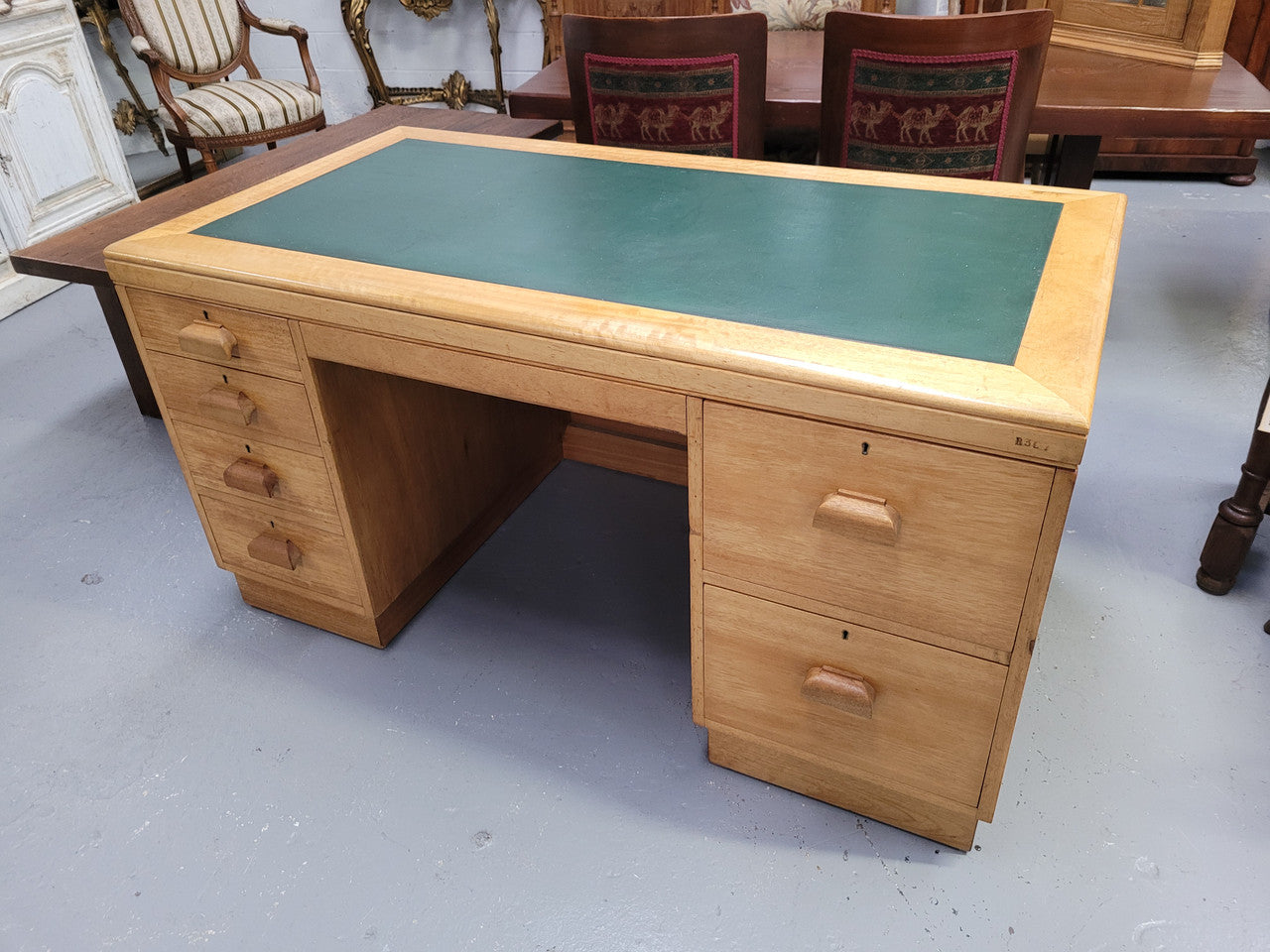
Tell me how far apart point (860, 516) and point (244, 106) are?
10.4 feet

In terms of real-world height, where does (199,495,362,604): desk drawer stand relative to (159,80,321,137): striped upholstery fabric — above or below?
below

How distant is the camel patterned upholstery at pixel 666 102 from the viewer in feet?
6.32

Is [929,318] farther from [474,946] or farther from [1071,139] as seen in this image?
[1071,139]

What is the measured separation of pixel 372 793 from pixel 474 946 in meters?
0.31

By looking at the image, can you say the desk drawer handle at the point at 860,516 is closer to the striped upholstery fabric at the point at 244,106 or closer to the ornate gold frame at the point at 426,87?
the striped upholstery fabric at the point at 244,106

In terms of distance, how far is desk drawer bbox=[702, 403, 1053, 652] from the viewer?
0.97 metres

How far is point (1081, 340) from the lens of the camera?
993 millimetres

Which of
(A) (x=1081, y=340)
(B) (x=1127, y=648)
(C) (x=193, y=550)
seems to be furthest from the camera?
(C) (x=193, y=550)

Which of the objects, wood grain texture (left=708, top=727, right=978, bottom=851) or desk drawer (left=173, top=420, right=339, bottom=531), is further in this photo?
desk drawer (left=173, top=420, right=339, bottom=531)

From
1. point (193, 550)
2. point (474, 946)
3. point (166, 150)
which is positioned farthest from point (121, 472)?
point (166, 150)

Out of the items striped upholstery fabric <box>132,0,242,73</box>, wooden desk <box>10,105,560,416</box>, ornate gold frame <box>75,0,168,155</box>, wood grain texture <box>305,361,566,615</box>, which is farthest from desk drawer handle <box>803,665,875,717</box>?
ornate gold frame <box>75,0,168,155</box>

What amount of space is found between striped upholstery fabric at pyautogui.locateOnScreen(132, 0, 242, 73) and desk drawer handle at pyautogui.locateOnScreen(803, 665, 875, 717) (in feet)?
11.3

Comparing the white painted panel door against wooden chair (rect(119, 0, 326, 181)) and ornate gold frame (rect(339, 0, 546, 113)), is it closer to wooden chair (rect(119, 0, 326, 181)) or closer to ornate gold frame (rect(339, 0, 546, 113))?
wooden chair (rect(119, 0, 326, 181))

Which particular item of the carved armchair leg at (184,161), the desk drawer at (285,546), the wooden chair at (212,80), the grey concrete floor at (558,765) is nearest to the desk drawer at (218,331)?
the desk drawer at (285,546)
